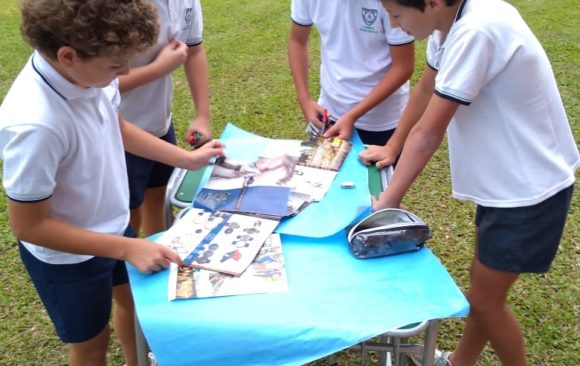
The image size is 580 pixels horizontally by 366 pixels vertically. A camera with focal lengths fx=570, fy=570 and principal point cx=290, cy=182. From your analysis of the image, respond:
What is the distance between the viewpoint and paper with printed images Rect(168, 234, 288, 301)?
1.32m

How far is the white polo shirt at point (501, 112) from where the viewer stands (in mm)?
1354

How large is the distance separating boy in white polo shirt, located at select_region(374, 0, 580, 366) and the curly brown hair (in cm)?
62

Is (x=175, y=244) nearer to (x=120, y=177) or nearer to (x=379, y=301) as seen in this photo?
(x=120, y=177)

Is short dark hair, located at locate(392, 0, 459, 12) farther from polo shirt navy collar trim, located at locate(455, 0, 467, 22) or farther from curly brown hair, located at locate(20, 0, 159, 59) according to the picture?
curly brown hair, located at locate(20, 0, 159, 59)

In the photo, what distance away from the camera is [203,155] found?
1.76 m

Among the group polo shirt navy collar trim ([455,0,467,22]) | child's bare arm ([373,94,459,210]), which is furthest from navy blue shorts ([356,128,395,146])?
polo shirt navy collar trim ([455,0,467,22])

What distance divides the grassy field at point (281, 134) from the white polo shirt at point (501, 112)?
0.96 meters

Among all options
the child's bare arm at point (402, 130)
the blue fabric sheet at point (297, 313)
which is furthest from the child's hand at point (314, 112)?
the blue fabric sheet at point (297, 313)

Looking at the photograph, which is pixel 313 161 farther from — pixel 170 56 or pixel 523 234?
pixel 523 234

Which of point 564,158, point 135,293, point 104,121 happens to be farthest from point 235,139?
point 564,158

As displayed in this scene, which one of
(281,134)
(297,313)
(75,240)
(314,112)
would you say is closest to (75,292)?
(75,240)

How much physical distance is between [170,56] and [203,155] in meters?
0.35

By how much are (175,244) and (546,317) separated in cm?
172

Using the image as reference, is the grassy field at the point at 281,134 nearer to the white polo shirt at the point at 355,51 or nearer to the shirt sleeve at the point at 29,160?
the white polo shirt at the point at 355,51
